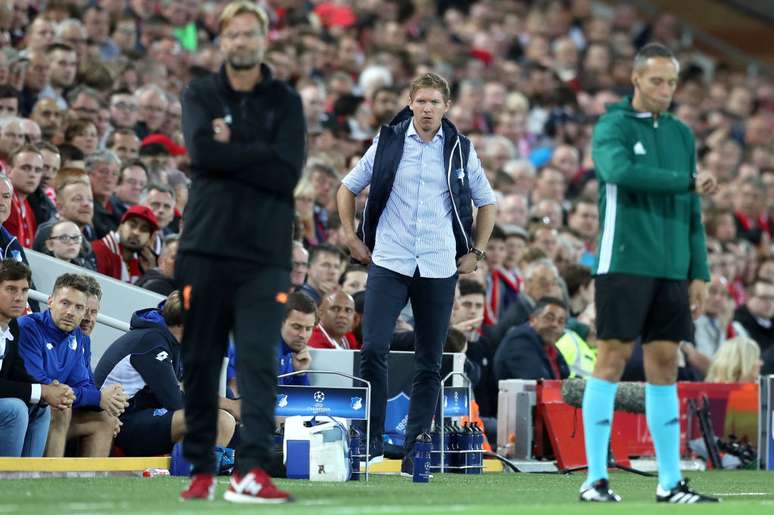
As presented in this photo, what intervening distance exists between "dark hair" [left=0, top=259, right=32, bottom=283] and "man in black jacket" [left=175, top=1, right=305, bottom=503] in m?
3.01

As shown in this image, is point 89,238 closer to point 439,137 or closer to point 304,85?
point 439,137

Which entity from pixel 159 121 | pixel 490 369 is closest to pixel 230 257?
pixel 490 369

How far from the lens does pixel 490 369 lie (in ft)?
42.0

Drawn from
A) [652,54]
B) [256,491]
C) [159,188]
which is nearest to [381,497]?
[256,491]

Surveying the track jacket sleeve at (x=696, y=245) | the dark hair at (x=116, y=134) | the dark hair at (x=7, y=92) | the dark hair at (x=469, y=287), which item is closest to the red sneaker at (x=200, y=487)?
the track jacket sleeve at (x=696, y=245)

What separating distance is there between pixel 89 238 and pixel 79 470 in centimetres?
339

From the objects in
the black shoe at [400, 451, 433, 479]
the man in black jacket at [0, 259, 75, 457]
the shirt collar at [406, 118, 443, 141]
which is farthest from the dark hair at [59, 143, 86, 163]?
the black shoe at [400, 451, 433, 479]

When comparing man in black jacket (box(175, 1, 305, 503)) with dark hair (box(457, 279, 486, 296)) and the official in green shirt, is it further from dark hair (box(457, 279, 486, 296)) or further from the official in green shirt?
dark hair (box(457, 279, 486, 296))

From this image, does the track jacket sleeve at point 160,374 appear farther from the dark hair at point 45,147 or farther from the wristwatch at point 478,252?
the dark hair at point 45,147

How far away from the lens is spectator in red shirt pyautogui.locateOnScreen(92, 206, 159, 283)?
1182 centimetres

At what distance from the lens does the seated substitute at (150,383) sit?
9.63 meters

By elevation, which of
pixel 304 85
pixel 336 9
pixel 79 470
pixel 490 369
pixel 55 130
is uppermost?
pixel 336 9

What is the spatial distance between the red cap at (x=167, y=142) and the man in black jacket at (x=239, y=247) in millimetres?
7861

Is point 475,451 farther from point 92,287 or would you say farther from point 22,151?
point 22,151
